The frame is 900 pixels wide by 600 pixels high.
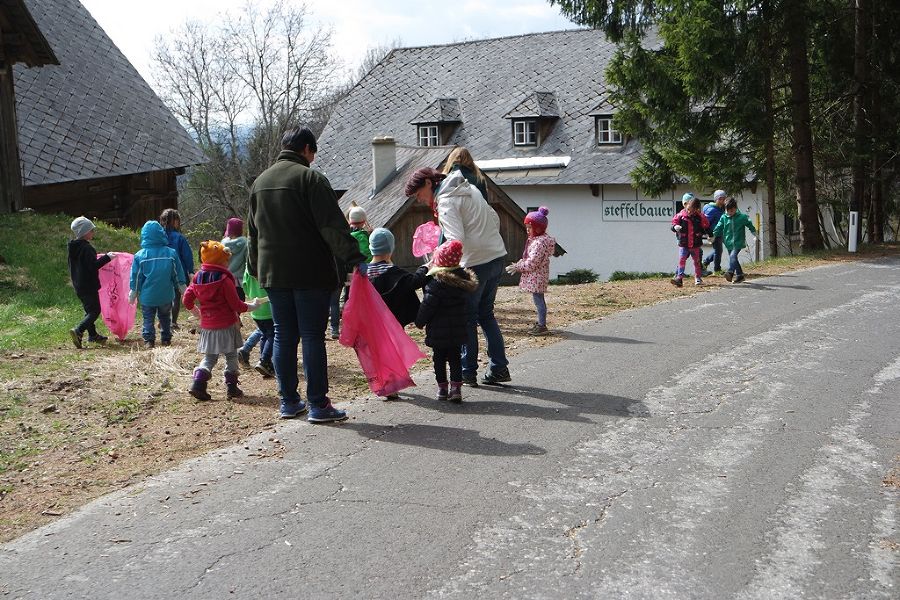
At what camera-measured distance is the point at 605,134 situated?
3891 cm

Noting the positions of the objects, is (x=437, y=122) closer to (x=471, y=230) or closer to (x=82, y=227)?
(x=82, y=227)

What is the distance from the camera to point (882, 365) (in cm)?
938

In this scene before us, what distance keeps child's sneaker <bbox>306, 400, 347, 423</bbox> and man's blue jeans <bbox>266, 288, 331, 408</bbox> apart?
0.10 ft

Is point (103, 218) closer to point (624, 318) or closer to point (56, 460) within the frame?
point (624, 318)

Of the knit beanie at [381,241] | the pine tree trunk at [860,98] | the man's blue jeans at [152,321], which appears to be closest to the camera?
the knit beanie at [381,241]

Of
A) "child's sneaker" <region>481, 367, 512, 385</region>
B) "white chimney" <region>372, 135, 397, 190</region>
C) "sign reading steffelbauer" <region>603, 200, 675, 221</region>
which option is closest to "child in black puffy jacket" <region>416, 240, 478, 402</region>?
"child's sneaker" <region>481, 367, 512, 385</region>

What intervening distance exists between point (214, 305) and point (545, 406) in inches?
109

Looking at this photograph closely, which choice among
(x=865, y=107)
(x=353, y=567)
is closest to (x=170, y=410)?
(x=353, y=567)

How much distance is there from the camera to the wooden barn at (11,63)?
792 inches

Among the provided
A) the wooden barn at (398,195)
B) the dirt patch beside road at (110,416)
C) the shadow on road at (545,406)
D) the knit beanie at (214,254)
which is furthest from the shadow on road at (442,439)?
the wooden barn at (398,195)

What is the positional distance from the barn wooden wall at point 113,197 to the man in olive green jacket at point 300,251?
55.7 feet

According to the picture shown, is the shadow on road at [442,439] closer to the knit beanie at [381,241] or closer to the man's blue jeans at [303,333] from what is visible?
the man's blue jeans at [303,333]

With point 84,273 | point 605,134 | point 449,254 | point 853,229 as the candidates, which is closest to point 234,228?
point 84,273

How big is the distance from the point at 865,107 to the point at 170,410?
71.0 ft
